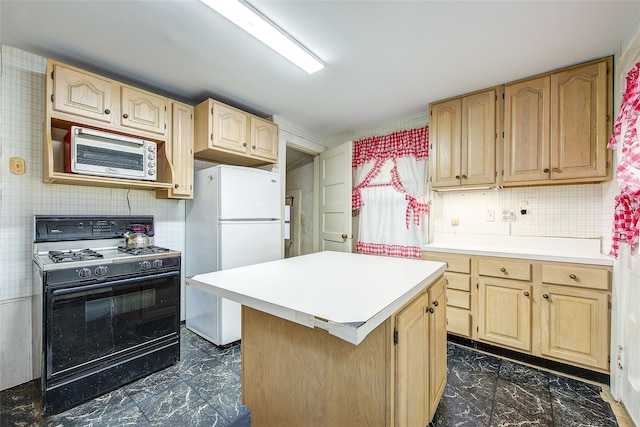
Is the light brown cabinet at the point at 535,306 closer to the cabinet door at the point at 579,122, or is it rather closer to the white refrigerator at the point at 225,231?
the cabinet door at the point at 579,122

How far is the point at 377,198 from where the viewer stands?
344 cm

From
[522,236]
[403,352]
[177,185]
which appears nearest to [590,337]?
[522,236]

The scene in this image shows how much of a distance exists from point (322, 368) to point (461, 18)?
6.75ft

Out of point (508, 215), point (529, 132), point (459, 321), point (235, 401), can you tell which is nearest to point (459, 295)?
point (459, 321)

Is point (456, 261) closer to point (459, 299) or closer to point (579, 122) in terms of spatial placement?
point (459, 299)

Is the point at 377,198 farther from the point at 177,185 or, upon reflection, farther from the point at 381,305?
the point at 381,305

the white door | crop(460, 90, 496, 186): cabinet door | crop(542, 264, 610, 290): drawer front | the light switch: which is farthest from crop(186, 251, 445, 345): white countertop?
the light switch

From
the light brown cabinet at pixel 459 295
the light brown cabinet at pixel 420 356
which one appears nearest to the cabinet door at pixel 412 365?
the light brown cabinet at pixel 420 356

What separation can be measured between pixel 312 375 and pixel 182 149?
7.38ft

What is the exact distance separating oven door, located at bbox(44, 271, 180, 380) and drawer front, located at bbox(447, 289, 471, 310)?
239 centimetres

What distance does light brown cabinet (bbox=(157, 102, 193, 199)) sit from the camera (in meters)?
2.45

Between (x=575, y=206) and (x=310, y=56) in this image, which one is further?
(x=575, y=206)

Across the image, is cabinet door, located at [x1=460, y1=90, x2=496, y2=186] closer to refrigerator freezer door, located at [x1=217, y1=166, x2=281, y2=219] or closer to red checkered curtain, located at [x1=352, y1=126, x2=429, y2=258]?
red checkered curtain, located at [x1=352, y1=126, x2=429, y2=258]

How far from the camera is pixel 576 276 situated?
196 centimetres
